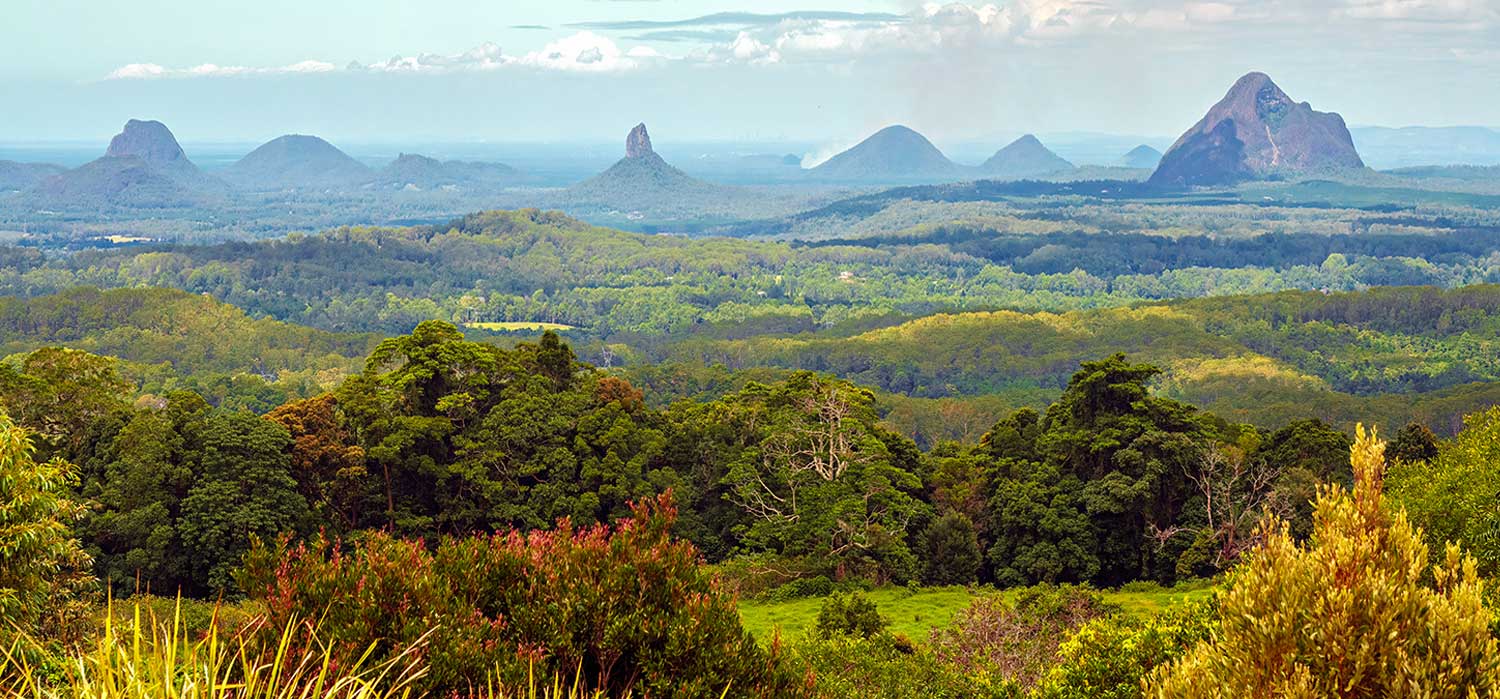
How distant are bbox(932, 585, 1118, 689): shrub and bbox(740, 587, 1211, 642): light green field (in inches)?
97.2

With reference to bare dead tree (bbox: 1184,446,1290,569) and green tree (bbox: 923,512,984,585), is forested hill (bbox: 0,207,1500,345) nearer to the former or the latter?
green tree (bbox: 923,512,984,585)

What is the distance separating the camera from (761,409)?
35.8 m

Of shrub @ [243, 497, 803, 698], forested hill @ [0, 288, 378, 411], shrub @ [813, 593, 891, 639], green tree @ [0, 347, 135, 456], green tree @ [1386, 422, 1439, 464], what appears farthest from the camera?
forested hill @ [0, 288, 378, 411]

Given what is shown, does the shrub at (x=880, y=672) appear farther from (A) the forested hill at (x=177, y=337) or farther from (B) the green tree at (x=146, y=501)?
(A) the forested hill at (x=177, y=337)

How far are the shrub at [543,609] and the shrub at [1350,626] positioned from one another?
3614 millimetres

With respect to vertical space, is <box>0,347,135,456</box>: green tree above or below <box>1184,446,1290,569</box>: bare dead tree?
above

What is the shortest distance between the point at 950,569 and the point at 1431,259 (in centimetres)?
18016

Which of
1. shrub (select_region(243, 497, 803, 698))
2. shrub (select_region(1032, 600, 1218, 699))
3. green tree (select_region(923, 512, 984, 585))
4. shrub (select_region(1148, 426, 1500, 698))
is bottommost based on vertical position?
green tree (select_region(923, 512, 984, 585))

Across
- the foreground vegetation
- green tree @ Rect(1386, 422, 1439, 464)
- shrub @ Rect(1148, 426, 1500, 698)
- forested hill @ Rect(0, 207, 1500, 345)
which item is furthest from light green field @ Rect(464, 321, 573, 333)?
shrub @ Rect(1148, 426, 1500, 698)

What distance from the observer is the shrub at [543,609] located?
26.7ft

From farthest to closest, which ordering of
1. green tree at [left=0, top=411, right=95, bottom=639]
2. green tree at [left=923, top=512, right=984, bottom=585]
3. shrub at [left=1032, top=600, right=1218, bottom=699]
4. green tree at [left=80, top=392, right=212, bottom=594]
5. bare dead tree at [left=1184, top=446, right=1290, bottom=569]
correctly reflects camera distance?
green tree at [left=923, top=512, right=984, bottom=585], bare dead tree at [left=1184, top=446, right=1290, bottom=569], green tree at [left=80, top=392, right=212, bottom=594], green tree at [left=0, top=411, right=95, bottom=639], shrub at [left=1032, top=600, right=1218, bottom=699]

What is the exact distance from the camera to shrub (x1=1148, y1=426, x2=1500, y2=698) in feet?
18.8

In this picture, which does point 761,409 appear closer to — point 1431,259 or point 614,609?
point 614,609

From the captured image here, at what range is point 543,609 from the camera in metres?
8.82
